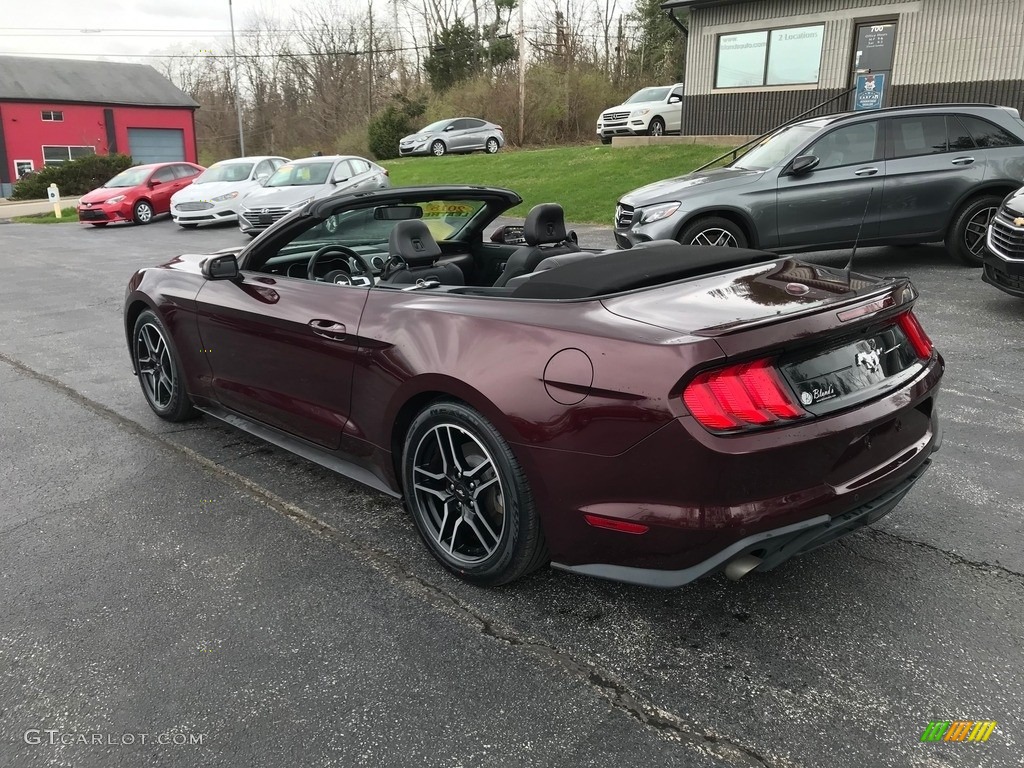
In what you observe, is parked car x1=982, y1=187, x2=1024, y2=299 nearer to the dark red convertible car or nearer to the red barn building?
the dark red convertible car

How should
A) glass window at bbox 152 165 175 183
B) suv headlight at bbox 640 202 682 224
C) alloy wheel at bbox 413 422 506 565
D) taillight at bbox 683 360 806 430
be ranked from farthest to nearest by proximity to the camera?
glass window at bbox 152 165 175 183, suv headlight at bbox 640 202 682 224, alloy wheel at bbox 413 422 506 565, taillight at bbox 683 360 806 430

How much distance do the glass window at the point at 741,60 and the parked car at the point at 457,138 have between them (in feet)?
38.0

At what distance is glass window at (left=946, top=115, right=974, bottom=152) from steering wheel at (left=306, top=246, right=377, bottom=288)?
748cm

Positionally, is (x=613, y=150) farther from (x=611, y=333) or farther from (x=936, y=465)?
(x=611, y=333)

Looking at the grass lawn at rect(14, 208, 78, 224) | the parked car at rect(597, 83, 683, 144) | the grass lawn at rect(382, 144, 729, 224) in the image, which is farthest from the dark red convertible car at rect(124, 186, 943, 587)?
the grass lawn at rect(14, 208, 78, 224)

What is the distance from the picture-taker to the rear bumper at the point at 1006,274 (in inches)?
Result: 271

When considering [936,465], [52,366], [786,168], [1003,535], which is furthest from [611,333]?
[786,168]

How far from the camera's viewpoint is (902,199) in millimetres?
8906

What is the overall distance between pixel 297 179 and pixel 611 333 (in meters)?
15.1

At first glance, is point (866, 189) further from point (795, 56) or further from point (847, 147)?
point (795, 56)

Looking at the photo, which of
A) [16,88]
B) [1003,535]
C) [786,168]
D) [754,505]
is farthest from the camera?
[16,88]

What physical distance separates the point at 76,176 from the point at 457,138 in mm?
15939

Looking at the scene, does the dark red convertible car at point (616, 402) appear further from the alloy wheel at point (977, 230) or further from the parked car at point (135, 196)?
the parked car at point (135, 196)

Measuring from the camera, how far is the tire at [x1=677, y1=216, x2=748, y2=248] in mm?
8820
